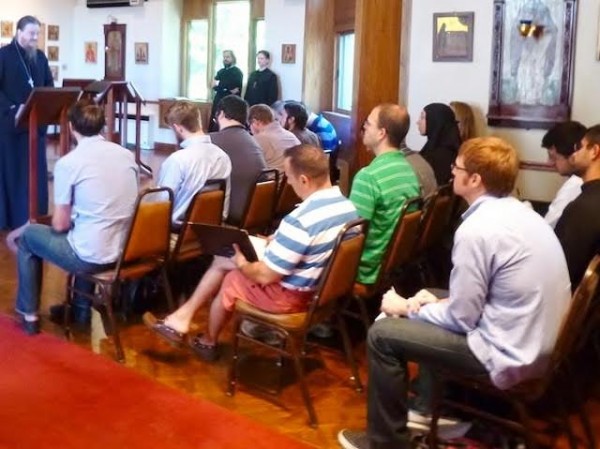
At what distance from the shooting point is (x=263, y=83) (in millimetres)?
11109

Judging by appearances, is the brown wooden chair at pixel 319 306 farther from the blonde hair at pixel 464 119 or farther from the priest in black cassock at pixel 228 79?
the priest in black cassock at pixel 228 79

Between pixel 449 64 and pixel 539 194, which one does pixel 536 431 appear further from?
pixel 449 64

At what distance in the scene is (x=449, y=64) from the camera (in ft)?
18.7

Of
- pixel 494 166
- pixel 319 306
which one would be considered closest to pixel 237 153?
pixel 319 306

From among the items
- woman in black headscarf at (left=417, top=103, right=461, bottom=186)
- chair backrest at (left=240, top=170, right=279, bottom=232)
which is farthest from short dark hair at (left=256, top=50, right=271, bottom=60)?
chair backrest at (left=240, top=170, right=279, bottom=232)

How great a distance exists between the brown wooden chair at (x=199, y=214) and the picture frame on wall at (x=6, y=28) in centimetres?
1016

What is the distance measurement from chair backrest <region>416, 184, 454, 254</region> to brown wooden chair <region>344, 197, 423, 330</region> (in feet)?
0.46

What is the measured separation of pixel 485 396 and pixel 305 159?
1271 mm

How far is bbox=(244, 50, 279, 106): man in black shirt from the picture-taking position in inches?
437

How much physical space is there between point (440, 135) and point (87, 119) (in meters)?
2.20

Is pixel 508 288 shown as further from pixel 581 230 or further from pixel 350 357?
pixel 350 357

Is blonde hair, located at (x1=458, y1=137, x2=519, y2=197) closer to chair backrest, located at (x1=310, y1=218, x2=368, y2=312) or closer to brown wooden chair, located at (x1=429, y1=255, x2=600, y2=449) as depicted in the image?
brown wooden chair, located at (x1=429, y1=255, x2=600, y2=449)

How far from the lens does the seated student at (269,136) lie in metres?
5.58

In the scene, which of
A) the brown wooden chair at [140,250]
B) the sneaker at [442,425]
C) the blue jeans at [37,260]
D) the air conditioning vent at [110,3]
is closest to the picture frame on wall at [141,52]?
the air conditioning vent at [110,3]
